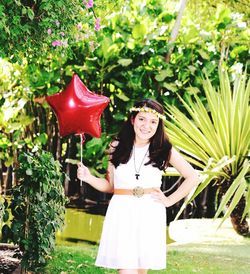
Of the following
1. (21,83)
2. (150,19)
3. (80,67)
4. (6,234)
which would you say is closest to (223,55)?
(150,19)

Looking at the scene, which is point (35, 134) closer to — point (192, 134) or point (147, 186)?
point (192, 134)

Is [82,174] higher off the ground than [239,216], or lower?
higher

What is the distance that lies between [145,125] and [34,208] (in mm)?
999

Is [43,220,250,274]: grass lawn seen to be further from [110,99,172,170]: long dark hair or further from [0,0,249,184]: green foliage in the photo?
[0,0,249,184]: green foliage

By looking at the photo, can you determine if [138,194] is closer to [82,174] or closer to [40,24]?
[82,174]

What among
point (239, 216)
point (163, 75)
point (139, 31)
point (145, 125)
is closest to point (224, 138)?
point (239, 216)

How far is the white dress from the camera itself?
3.46 m

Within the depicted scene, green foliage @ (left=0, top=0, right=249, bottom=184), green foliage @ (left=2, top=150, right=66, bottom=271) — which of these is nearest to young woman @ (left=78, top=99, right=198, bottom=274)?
green foliage @ (left=2, top=150, right=66, bottom=271)

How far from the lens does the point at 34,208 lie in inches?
165

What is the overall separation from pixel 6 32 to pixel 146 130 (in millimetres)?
830

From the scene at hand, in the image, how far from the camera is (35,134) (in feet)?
29.4

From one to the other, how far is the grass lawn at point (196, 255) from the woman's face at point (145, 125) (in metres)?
1.36

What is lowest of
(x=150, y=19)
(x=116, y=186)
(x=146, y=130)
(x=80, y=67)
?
(x=116, y=186)

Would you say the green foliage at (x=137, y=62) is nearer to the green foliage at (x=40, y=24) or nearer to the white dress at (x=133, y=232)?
the green foliage at (x=40, y=24)
